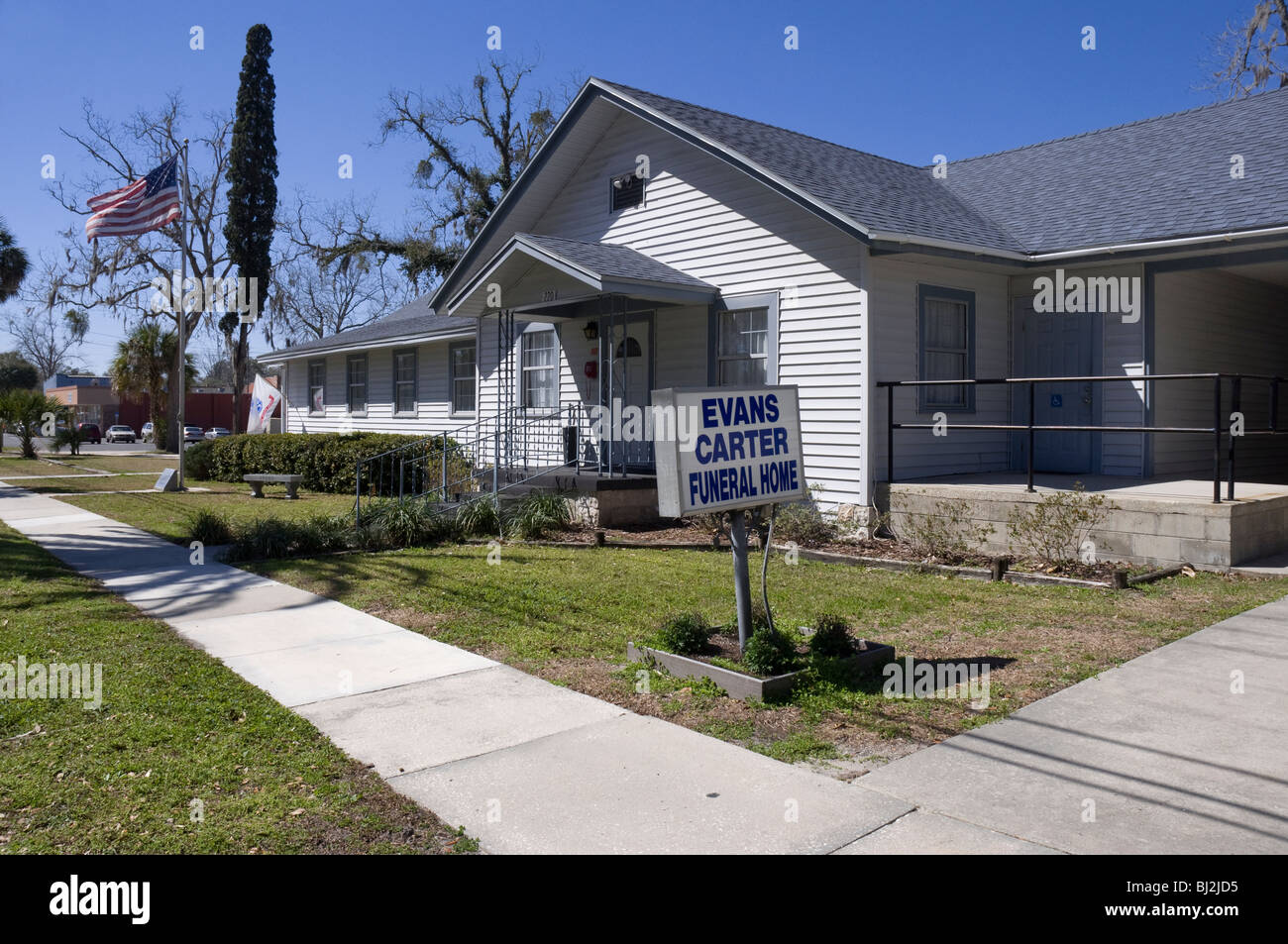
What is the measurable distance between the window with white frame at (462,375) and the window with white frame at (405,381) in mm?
1828

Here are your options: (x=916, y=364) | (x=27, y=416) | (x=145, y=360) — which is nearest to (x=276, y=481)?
(x=916, y=364)

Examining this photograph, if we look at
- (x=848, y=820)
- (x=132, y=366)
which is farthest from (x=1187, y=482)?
(x=132, y=366)

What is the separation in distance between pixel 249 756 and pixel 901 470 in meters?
8.99

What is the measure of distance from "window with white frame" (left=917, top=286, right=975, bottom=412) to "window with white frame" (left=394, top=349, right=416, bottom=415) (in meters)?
12.9

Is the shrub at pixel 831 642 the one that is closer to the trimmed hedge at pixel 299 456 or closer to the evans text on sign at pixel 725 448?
the evans text on sign at pixel 725 448

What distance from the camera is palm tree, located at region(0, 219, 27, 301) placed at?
4088cm

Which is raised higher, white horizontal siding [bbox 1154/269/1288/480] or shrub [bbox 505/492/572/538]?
white horizontal siding [bbox 1154/269/1288/480]

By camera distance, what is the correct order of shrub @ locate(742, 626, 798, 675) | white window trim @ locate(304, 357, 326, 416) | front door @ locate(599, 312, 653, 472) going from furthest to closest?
white window trim @ locate(304, 357, 326, 416), front door @ locate(599, 312, 653, 472), shrub @ locate(742, 626, 798, 675)

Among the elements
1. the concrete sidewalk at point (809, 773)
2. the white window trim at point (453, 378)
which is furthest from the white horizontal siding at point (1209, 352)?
the white window trim at point (453, 378)

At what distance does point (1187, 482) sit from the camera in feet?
Answer: 38.4

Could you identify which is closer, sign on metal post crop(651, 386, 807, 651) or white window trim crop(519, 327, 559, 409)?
sign on metal post crop(651, 386, 807, 651)

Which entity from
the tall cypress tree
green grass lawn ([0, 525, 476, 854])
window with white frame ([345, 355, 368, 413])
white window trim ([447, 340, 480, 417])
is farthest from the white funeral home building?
the tall cypress tree

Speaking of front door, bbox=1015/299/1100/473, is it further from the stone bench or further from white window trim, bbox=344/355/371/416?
white window trim, bbox=344/355/371/416

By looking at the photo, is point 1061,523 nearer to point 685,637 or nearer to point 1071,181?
point 685,637
